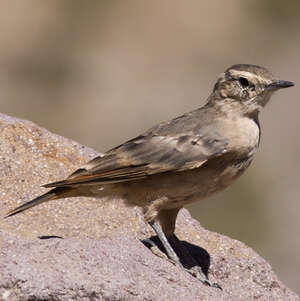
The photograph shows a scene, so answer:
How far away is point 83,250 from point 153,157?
5.16 feet

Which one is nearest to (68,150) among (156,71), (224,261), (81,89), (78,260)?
(224,261)

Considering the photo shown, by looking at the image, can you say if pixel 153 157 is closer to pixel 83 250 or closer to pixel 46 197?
pixel 46 197

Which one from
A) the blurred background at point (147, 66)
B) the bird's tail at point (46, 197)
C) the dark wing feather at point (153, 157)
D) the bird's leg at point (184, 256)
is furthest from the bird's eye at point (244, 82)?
the blurred background at point (147, 66)

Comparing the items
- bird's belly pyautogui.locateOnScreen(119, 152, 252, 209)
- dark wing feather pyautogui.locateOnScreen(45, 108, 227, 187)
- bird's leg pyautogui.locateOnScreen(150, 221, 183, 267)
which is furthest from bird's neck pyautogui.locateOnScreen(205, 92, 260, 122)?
bird's leg pyautogui.locateOnScreen(150, 221, 183, 267)

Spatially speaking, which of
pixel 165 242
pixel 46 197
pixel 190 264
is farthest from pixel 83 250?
pixel 190 264

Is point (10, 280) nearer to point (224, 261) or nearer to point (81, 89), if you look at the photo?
point (224, 261)

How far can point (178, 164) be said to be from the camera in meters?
8.34

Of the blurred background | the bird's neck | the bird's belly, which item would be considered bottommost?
the blurred background

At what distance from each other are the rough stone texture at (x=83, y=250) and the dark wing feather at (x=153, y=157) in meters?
0.34

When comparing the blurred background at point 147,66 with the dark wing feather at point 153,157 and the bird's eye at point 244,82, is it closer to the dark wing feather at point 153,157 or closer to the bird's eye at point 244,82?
the bird's eye at point 244,82

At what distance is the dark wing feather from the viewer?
27.2 feet

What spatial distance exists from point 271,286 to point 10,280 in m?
2.96

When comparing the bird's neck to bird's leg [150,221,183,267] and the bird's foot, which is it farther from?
the bird's foot

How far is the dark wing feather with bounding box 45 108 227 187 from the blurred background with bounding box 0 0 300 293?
7564 mm
